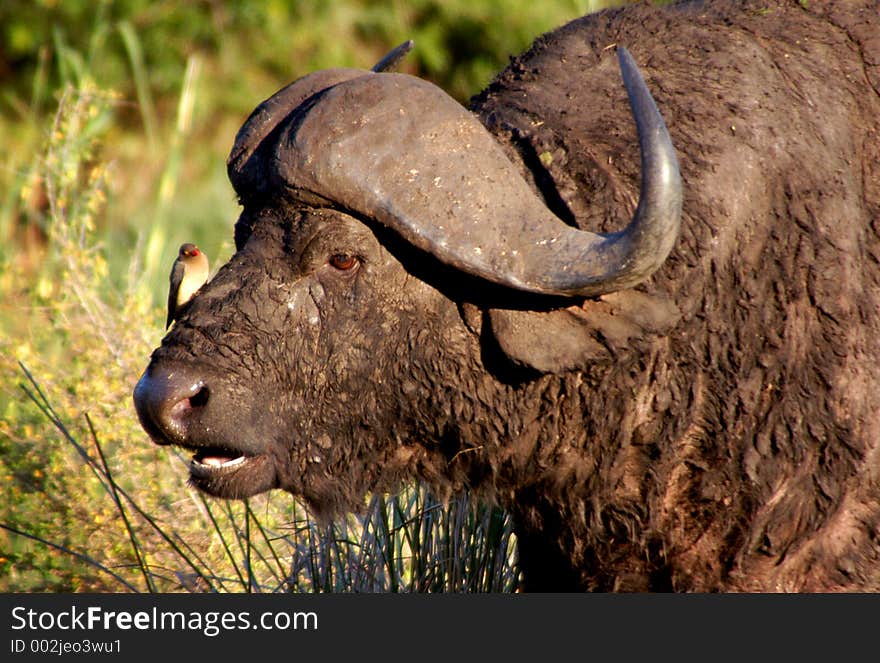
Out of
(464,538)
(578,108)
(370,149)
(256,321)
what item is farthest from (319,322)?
(464,538)

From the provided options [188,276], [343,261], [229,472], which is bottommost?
[229,472]

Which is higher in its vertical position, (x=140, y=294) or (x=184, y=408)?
(x=140, y=294)

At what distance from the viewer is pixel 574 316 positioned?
11.1 ft

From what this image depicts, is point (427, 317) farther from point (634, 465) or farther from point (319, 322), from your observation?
point (634, 465)

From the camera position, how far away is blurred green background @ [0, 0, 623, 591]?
4750 millimetres

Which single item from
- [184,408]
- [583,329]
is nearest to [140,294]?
[184,408]

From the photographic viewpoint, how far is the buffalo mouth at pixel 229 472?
3.49 m

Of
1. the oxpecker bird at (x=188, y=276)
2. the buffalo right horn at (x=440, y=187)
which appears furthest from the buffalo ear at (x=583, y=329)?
the oxpecker bird at (x=188, y=276)

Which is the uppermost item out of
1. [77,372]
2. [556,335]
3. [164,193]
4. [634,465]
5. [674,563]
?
[164,193]

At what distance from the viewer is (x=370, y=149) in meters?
3.30

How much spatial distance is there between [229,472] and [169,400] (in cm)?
30

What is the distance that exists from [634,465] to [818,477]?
0.49m

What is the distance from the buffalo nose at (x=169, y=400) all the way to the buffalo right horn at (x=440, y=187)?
56 cm

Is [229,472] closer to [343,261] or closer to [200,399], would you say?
[200,399]
